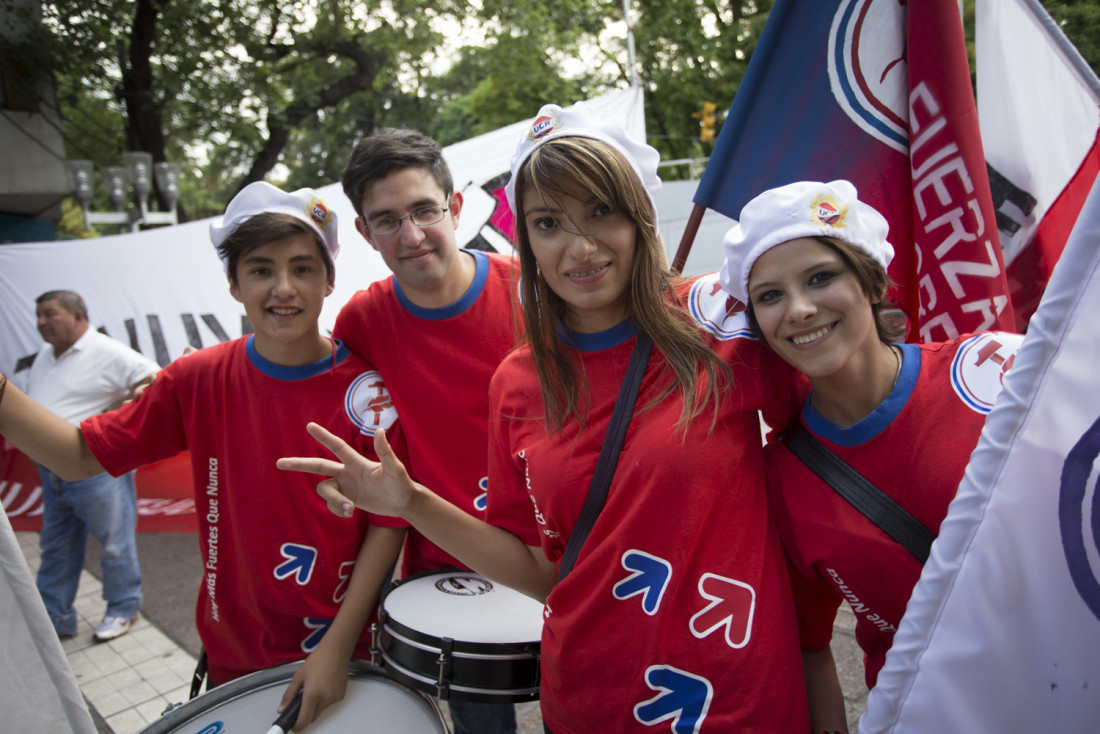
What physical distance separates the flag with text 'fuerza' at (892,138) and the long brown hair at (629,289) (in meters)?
0.86

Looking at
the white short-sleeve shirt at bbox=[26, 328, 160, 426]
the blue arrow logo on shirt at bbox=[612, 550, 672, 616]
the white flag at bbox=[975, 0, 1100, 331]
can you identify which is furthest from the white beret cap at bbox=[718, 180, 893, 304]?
the white short-sleeve shirt at bbox=[26, 328, 160, 426]

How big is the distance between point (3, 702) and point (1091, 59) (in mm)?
9202

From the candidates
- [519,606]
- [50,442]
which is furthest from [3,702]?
[519,606]

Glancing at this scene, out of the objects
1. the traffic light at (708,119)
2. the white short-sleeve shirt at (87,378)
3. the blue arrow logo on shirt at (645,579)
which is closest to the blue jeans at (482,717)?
the blue arrow logo on shirt at (645,579)

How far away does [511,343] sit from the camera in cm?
245

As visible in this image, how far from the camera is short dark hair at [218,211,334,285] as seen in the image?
2209 mm

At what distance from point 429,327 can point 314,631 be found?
1004mm

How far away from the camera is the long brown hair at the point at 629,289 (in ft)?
5.30

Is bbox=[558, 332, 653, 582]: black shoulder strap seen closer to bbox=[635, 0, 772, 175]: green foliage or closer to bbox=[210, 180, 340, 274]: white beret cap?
bbox=[210, 180, 340, 274]: white beret cap

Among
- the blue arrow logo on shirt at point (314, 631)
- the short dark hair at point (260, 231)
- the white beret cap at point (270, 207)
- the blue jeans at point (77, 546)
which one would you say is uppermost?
the white beret cap at point (270, 207)

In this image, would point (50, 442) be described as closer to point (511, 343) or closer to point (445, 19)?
point (511, 343)

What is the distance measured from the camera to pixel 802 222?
5.16 ft

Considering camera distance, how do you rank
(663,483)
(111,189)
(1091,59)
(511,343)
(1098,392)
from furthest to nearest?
(111,189)
(1091,59)
(511,343)
(663,483)
(1098,392)

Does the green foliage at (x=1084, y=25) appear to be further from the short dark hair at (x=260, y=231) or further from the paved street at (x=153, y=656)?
the short dark hair at (x=260, y=231)
